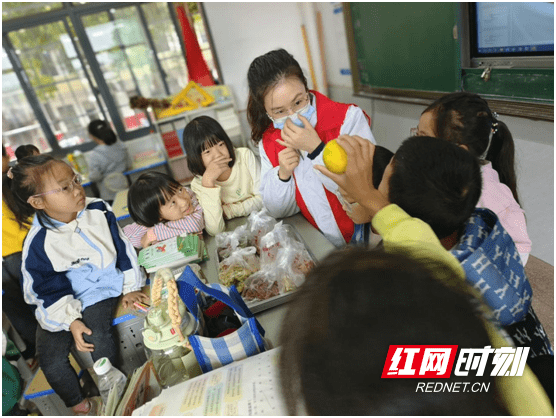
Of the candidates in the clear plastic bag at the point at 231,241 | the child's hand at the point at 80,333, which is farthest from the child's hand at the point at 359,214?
the child's hand at the point at 80,333

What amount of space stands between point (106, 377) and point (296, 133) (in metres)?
0.98

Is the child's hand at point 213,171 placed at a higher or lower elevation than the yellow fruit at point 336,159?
lower

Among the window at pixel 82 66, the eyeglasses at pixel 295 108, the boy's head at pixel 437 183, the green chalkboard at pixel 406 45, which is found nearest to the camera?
the boy's head at pixel 437 183

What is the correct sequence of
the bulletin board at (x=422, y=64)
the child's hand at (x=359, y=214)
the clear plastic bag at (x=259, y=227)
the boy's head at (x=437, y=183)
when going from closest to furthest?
the boy's head at (x=437, y=183) < the child's hand at (x=359, y=214) < the clear plastic bag at (x=259, y=227) < the bulletin board at (x=422, y=64)

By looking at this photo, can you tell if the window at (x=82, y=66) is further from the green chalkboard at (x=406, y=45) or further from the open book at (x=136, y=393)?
the open book at (x=136, y=393)

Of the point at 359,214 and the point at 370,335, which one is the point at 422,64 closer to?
the point at 359,214

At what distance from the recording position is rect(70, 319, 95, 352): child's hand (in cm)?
144

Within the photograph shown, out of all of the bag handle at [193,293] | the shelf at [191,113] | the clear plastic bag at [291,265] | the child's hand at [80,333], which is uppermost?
the bag handle at [193,293]

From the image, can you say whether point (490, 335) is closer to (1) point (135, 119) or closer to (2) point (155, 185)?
(2) point (155, 185)

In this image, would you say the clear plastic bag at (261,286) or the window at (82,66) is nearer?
the clear plastic bag at (261,286)

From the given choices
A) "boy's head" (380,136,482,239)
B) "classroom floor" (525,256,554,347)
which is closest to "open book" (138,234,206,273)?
"boy's head" (380,136,482,239)

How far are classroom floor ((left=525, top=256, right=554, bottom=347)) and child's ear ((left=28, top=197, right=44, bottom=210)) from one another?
2615 millimetres

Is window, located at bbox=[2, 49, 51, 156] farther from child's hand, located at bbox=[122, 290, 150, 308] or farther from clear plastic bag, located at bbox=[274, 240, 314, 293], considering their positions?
clear plastic bag, located at bbox=[274, 240, 314, 293]

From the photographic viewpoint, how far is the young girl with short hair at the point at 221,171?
1.74 m
